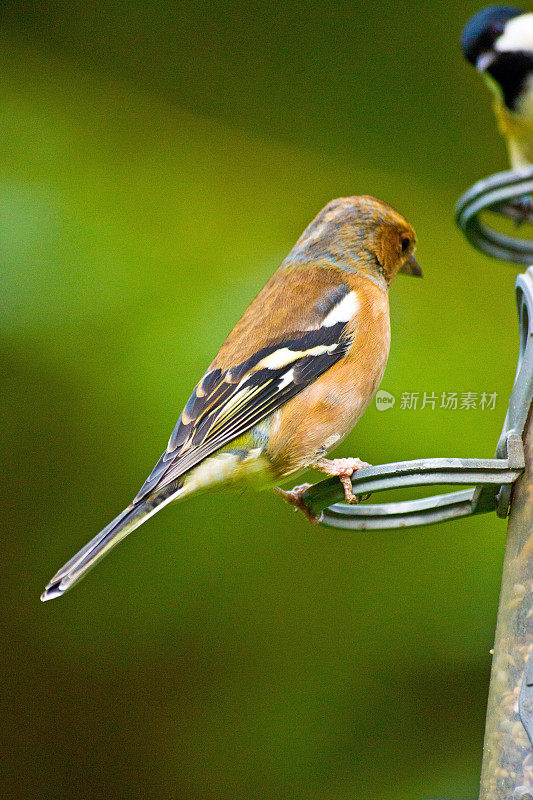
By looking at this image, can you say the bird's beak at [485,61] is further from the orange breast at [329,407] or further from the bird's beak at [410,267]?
the orange breast at [329,407]

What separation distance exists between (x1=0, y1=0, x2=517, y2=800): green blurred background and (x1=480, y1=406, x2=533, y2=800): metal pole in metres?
0.80

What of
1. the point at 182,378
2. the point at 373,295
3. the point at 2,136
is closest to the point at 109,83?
the point at 2,136

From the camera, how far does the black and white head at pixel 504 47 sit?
132 inches

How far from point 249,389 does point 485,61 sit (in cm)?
233

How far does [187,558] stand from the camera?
2.51 m

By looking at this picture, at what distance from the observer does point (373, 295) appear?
7.10ft

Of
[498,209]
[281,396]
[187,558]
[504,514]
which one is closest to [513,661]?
[504,514]

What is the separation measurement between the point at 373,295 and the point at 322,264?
0.67 ft

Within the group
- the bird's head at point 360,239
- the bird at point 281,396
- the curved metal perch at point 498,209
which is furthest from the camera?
the bird's head at point 360,239

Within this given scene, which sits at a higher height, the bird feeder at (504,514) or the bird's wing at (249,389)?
the bird's wing at (249,389)

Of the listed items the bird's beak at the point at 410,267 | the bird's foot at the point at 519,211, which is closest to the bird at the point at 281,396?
the bird's beak at the point at 410,267

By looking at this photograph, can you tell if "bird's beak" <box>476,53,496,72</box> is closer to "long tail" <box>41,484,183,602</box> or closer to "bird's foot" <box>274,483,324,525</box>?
"bird's foot" <box>274,483,324,525</box>

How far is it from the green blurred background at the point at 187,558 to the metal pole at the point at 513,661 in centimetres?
80

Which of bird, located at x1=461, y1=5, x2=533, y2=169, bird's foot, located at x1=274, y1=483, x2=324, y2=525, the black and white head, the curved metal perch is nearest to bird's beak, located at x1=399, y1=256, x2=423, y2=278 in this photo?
the curved metal perch
